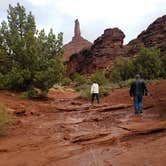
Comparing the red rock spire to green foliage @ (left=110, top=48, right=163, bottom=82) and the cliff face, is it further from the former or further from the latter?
green foliage @ (left=110, top=48, right=163, bottom=82)

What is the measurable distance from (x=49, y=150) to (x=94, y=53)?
259 feet

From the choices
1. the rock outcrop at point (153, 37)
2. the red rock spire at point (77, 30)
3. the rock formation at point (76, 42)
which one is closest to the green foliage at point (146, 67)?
the rock outcrop at point (153, 37)

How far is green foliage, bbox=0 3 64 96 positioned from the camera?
19312 mm

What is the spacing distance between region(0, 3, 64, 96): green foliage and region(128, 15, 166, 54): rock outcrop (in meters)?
52.1

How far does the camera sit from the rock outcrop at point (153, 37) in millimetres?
75188

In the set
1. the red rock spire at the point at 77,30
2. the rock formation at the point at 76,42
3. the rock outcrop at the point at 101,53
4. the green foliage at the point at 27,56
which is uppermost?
the red rock spire at the point at 77,30

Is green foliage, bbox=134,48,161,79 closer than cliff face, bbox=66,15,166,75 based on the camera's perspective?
Yes

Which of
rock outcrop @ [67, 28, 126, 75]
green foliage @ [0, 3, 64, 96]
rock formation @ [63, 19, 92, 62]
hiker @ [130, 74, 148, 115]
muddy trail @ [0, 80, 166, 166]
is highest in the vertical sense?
rock formation @ [63, 19, 92, 62]

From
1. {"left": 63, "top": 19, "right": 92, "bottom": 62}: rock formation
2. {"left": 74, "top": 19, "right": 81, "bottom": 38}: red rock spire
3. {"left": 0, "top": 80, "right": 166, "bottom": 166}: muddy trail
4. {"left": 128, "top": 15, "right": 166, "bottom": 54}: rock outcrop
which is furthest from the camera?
{"left": 74, "top": 19, "right": 81, "bottom": 38}: red rock spire

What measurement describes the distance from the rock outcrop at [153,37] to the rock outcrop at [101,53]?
4.19m

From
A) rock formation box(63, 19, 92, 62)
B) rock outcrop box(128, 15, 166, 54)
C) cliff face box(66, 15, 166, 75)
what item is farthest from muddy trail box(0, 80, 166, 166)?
rock formation box(63, 19, 92, 62)

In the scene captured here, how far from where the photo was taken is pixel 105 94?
73.9ft

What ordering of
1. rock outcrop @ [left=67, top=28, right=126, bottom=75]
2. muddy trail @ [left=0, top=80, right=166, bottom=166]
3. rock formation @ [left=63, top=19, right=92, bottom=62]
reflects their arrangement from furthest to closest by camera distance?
rock formation @ [left=63, top=19, right=92, bottom=62]
rock outcrop @ [left=67, top=28, right=126, bottom=75]
muddy trail @ [left=0, top=80, right=166, bottom=166]

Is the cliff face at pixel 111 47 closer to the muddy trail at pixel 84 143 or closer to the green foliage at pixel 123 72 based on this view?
the green foliage at pixel 123 72
